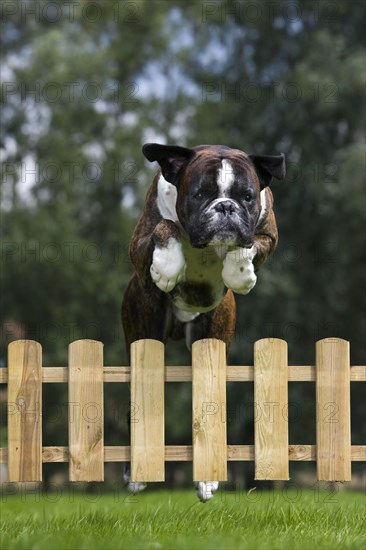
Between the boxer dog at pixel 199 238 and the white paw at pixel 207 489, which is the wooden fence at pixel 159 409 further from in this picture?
the boxer dog at pixel 199 238

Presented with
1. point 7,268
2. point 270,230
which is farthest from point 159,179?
point 7,268

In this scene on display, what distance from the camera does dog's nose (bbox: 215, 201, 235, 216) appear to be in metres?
4.84

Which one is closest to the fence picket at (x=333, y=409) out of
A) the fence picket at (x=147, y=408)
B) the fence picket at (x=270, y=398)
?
the fence picket at (x=270, y=398)

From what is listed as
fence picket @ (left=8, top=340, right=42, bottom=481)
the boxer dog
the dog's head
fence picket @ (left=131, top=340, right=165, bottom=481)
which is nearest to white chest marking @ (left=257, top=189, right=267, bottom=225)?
the boxer dog

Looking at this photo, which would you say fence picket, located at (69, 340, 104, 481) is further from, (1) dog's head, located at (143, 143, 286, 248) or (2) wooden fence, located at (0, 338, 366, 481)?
(1) dog's head, located at (143, 143, 286, 248)

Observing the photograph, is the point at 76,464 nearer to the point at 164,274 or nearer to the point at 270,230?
the point at 164,274

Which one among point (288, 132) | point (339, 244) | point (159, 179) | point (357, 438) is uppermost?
point (288, 132)

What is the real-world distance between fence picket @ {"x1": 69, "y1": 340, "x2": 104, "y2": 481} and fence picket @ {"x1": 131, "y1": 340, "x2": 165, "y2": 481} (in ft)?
0.61

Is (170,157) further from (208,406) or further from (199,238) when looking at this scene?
(208,406)

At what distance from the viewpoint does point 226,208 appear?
485cm

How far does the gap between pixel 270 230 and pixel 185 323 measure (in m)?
0.93

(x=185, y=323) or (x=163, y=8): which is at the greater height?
(x=163, y=8)

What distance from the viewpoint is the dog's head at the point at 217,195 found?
486 centimetres

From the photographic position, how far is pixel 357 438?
1597 cm
